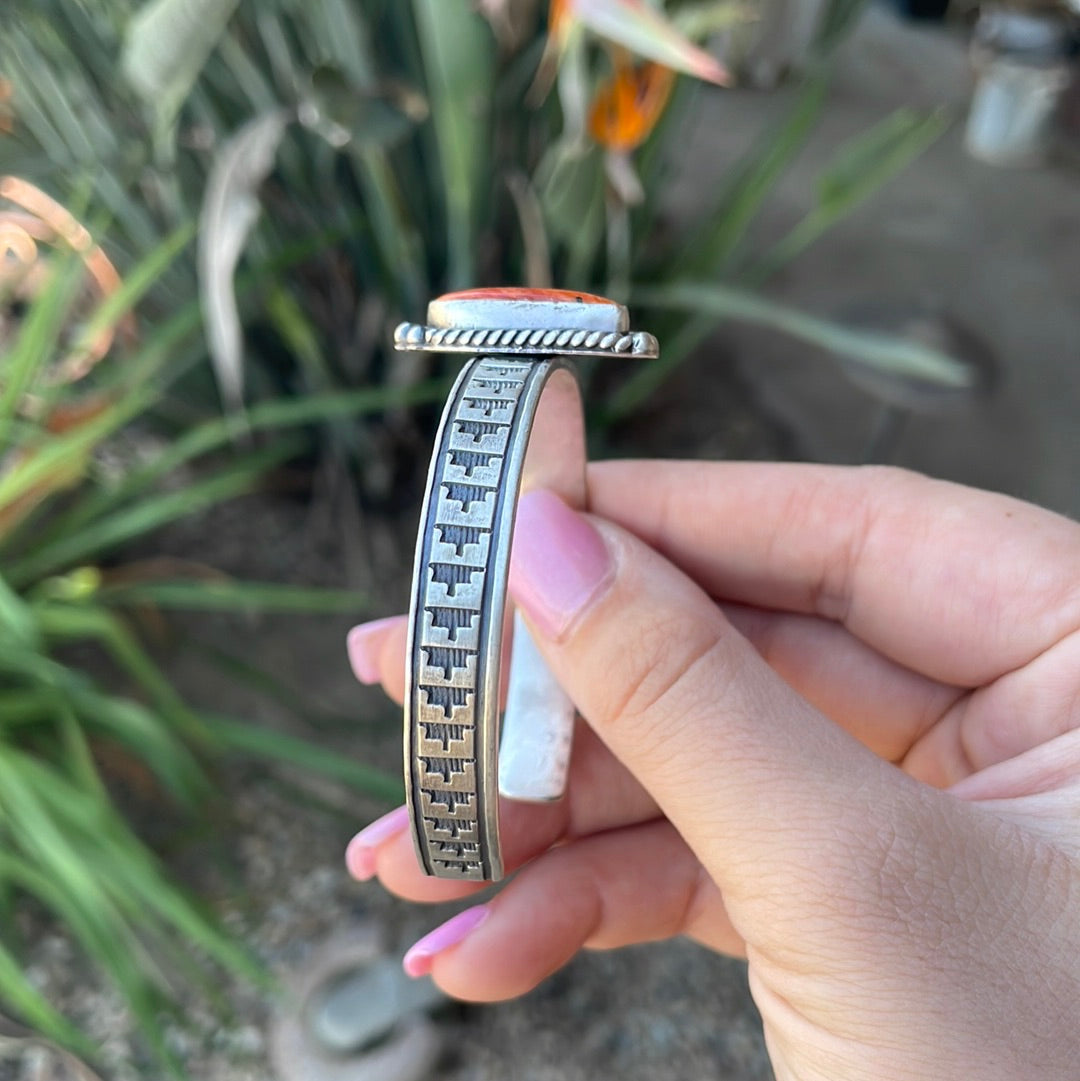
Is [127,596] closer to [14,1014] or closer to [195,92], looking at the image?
[14,1014]

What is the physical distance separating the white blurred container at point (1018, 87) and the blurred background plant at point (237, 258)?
0.97 meters

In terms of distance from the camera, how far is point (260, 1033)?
699 mm

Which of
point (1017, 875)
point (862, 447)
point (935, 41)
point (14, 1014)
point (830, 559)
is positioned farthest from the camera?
point (935, 41)

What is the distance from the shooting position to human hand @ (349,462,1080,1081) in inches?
13.6

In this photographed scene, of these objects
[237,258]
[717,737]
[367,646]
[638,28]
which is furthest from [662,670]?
[237,258]

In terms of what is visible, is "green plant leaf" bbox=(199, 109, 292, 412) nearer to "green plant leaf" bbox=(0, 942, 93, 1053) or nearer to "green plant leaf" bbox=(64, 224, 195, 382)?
"green plant leaf" bbox=(64, 224, 195, 382)

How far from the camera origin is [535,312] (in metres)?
0.39

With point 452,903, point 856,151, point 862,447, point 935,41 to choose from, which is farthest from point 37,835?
point 935,41

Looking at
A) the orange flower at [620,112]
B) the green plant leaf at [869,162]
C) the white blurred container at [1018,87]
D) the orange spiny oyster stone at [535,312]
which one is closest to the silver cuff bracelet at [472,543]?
the orange spiny oyster stone at [535,312]

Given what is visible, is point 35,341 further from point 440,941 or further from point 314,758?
point 440,941

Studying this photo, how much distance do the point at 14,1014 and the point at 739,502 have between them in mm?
591

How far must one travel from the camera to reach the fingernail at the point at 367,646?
0.58 metres

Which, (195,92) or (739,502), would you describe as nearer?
(739,502)

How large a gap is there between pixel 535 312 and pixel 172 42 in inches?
14.6
